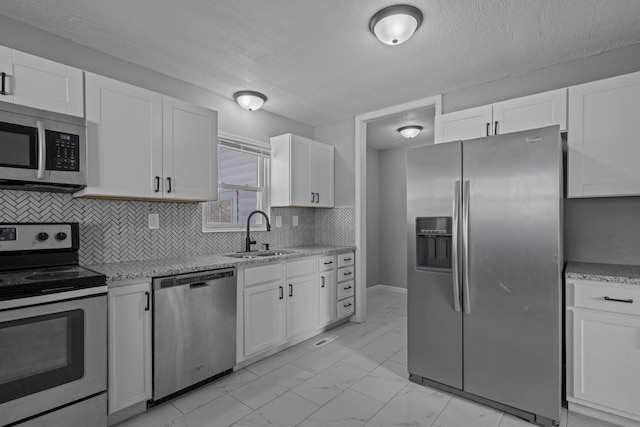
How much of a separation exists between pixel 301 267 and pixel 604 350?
236 centimetres

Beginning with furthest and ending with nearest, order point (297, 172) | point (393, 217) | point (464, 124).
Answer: point (393, 217) → point (297, 172) → point (464, 124)

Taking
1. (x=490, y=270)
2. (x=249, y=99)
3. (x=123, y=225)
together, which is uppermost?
(x=249, y=99)

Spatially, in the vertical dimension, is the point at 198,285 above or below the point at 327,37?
below

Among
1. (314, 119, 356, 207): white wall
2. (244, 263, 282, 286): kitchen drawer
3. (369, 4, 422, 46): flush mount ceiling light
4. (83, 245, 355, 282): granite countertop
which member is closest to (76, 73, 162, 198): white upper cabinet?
(83, 245, 355, 282): granite countertop

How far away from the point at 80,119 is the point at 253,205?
1906mm

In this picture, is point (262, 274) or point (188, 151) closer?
point (188, 151)

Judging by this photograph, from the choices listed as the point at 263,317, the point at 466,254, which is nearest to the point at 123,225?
the point at 263,317

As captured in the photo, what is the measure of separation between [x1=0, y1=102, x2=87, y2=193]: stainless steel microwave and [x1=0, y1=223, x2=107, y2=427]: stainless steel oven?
36 centimetres

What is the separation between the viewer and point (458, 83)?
304 cm

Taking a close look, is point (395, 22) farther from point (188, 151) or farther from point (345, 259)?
point (345, 259)

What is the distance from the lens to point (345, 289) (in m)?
3.90

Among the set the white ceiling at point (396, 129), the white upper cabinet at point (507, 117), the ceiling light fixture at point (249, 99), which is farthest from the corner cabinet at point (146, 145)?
the white ceiling at point (396, 129)

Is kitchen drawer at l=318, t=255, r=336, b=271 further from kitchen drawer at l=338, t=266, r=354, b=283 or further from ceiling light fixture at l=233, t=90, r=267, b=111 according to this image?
ceiling light fixture at l=233, t=90, r=267, b=111

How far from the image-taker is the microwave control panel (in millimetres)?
1940
